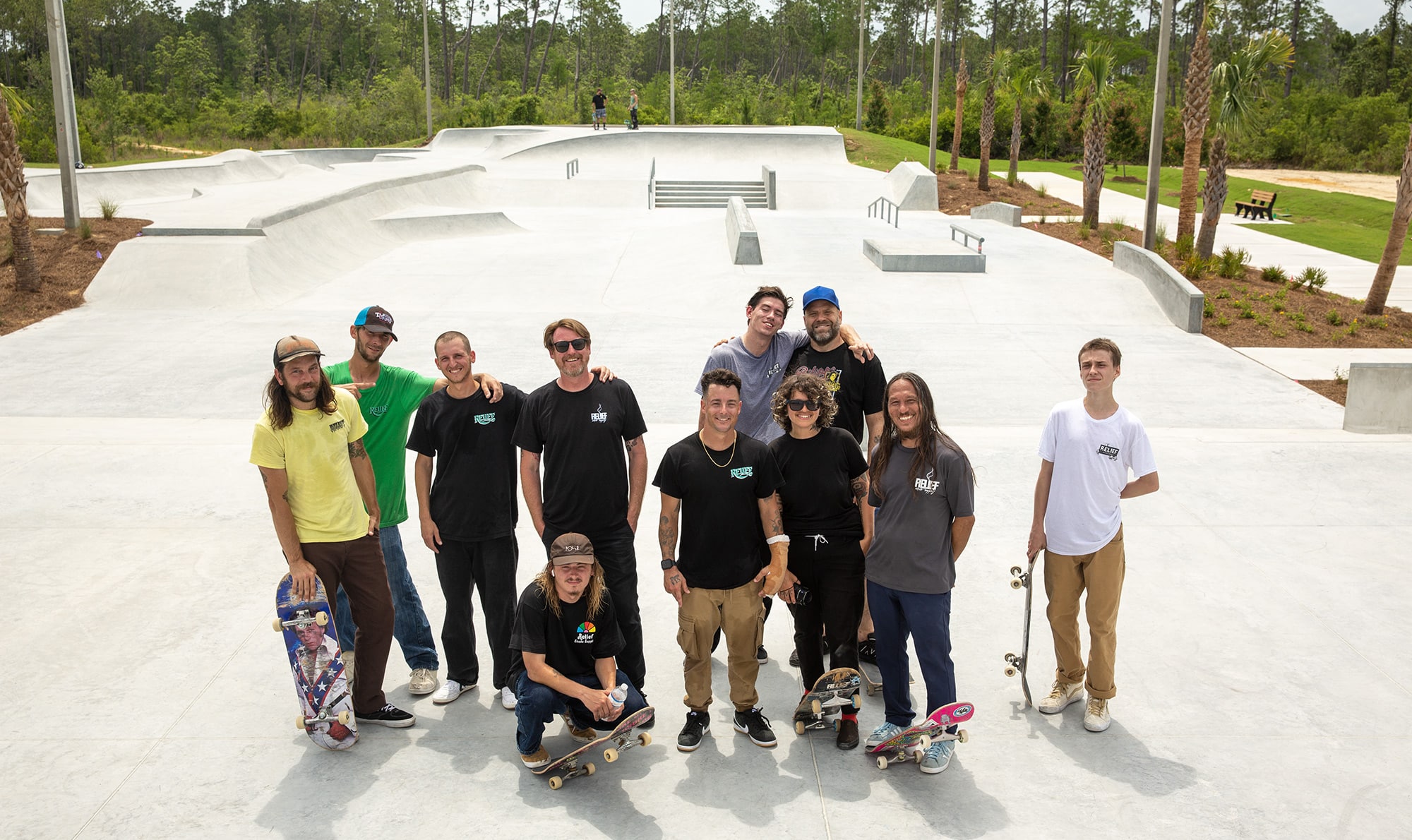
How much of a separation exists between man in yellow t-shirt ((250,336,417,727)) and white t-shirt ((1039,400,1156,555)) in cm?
303

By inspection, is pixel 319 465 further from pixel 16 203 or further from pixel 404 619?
pixel 16 203

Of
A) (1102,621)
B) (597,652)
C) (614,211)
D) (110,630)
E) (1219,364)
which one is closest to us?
(597,652)

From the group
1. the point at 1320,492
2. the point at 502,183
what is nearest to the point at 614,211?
the point at 502,183

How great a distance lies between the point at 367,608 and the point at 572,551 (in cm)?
117

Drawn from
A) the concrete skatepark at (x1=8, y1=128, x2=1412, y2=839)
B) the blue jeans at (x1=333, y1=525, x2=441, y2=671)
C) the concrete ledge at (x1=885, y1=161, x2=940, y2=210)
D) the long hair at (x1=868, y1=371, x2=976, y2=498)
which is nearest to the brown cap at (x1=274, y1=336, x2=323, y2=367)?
the blue jeans at (x1=333, y1=525, x2=441, y2=671)

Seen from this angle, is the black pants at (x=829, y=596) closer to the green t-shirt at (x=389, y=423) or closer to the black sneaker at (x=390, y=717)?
the black sneaker at (x=390, y=717)

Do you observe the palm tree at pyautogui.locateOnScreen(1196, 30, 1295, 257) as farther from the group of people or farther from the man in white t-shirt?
the group of people

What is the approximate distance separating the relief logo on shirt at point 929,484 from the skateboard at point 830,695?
82 cm

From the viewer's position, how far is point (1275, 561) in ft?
21.1

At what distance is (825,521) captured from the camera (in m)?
4.48

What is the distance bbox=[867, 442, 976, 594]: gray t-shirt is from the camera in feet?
13.9

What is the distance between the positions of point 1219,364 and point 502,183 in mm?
21398

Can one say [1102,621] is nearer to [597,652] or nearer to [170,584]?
[597,652]

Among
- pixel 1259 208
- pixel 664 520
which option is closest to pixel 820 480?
pixel 664 520
